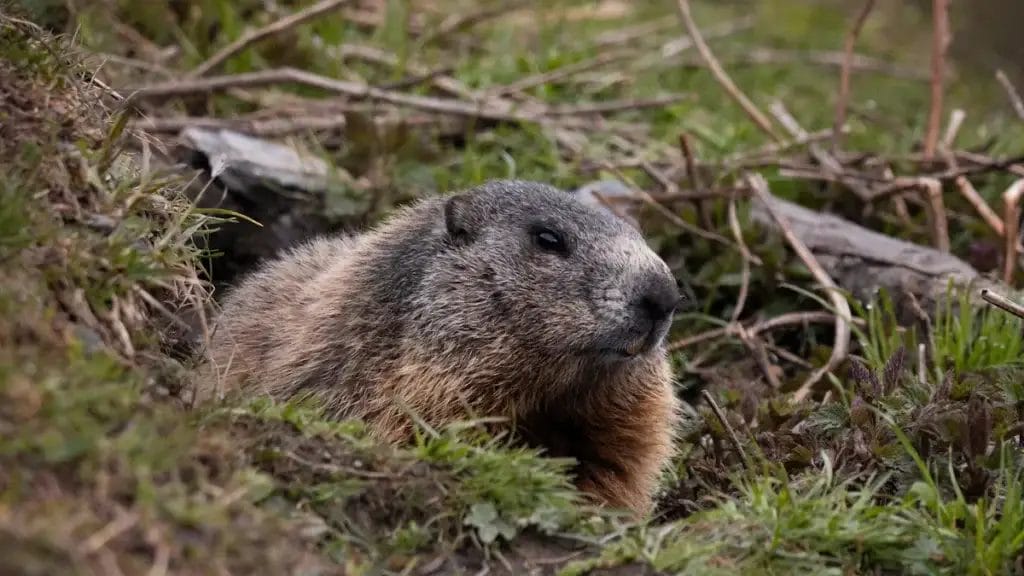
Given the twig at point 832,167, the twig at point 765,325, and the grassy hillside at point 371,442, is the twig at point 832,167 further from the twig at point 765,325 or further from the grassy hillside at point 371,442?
the twig at point 765,325

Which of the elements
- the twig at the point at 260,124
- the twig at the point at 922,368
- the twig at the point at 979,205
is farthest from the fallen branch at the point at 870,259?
the twig at the point at 260,124

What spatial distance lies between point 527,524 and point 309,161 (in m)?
3.64

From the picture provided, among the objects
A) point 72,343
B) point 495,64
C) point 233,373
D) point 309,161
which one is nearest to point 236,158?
point 309,161

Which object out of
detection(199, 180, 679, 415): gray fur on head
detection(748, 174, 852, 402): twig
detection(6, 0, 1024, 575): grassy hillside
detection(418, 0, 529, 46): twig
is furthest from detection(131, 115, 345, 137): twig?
detection(748, 174, 852, 402): twig

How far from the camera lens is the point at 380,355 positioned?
417 cm

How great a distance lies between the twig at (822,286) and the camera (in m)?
4.98

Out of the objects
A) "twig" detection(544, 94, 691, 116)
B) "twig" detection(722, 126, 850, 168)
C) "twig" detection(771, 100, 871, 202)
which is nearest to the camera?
"twig" detection(771, 100, 871, 202)

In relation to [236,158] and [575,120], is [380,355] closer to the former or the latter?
[236,158]

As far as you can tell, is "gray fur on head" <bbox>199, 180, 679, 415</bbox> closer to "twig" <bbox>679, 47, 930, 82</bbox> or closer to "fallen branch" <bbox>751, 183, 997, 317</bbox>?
"fallen branch" <bbox>751, 183, 997, 317</bbox>

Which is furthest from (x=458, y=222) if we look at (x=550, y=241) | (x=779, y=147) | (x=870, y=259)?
(x=779, y=147)

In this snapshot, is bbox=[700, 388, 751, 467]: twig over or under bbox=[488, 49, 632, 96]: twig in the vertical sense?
under

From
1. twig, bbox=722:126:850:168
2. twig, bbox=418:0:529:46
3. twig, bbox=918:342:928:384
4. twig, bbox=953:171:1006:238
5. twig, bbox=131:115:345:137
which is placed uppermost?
twig, bbox=418:0:529:46

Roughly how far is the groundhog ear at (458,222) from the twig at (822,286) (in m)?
1.42

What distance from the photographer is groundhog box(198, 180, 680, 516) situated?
4.03 m
